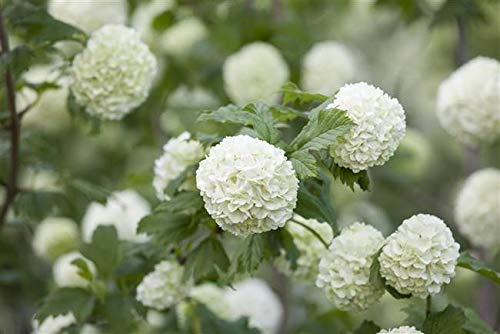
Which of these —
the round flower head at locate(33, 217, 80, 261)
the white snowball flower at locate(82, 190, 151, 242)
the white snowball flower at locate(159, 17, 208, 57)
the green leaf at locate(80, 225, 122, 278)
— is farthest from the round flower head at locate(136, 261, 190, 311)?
the white snowball flower at locate(159, 17, 208, 57)

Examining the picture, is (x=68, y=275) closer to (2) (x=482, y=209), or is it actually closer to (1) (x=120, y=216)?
(1) (x=120, y=216)

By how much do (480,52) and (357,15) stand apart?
510 mm

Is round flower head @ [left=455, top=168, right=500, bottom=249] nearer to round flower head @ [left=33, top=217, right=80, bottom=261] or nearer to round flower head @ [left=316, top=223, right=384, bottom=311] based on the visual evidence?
round flower head @ [left=316, top=223, right=384, bottom=311]

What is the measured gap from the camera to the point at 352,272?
1.53 meters

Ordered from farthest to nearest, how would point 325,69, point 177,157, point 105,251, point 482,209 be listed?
1. point 325,69
2. point 482,209
3. point 105,251
4. point 177,157

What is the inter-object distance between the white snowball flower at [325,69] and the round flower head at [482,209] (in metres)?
0.53

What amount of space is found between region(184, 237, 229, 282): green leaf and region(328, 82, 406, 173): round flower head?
0.34 metres

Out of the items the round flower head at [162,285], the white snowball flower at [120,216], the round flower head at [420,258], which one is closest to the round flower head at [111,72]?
the round flower head at [162,285]

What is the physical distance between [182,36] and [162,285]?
134cm

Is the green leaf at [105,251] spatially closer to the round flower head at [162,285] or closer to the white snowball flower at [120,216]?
the round flower head at [162,285]

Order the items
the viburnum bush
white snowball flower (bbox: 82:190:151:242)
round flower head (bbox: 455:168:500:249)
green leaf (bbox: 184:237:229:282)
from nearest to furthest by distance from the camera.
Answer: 1. the viburnum bush
2. green leaf (bbox: 184:237:229:282)
3. round flower head (bbox: 455:168:500:249)
4. white snowball flower (bbox: 82:190:151:242)

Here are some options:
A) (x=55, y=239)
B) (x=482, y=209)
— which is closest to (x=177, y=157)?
(x=482, y=209)

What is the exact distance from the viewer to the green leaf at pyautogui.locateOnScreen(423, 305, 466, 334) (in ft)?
4.82

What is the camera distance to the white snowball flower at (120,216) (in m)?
2.46
